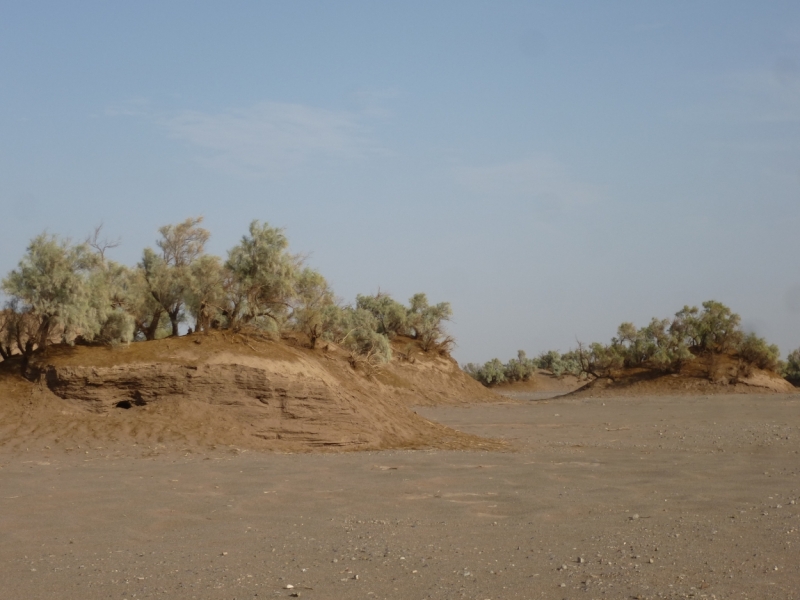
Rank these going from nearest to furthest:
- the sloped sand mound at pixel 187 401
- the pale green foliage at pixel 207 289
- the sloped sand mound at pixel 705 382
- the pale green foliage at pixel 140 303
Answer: the sloped sand mound at pixel 187 401, the pale green foliage at pixel 207 289, the pale green foliage at pixel 140 303, the sloped sand mound at pixel 705 382

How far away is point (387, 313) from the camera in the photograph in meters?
41.0

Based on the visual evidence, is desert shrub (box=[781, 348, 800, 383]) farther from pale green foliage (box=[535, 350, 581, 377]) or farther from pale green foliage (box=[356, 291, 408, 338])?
pale green foliage (box=[356, 291, 408, 338])

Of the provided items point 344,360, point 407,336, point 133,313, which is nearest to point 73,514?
point 133,313

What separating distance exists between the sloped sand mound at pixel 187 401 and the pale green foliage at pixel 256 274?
858mm

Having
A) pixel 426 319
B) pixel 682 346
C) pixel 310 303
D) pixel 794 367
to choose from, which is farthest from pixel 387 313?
pixel 794 367

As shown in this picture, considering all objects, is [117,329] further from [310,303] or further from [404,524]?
[404,524]

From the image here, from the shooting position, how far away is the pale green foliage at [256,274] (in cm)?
1819

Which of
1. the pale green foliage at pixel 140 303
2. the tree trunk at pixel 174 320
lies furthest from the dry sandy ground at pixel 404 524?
the tree trunk at pixel 174 320

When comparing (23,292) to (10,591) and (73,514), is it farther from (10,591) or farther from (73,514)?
(10,591)

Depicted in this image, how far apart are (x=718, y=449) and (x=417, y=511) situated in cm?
898

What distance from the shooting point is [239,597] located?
6.66 m

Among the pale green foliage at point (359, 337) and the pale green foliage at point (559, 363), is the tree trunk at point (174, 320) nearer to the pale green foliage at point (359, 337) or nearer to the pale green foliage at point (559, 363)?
the pale green foliage at point (359, 337)

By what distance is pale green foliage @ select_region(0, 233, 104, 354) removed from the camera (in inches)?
639

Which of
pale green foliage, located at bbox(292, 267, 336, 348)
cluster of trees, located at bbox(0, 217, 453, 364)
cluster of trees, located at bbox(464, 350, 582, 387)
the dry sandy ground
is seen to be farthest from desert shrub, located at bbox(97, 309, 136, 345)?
cluster of trees, located at bbox(464, 350, 582, 387)
